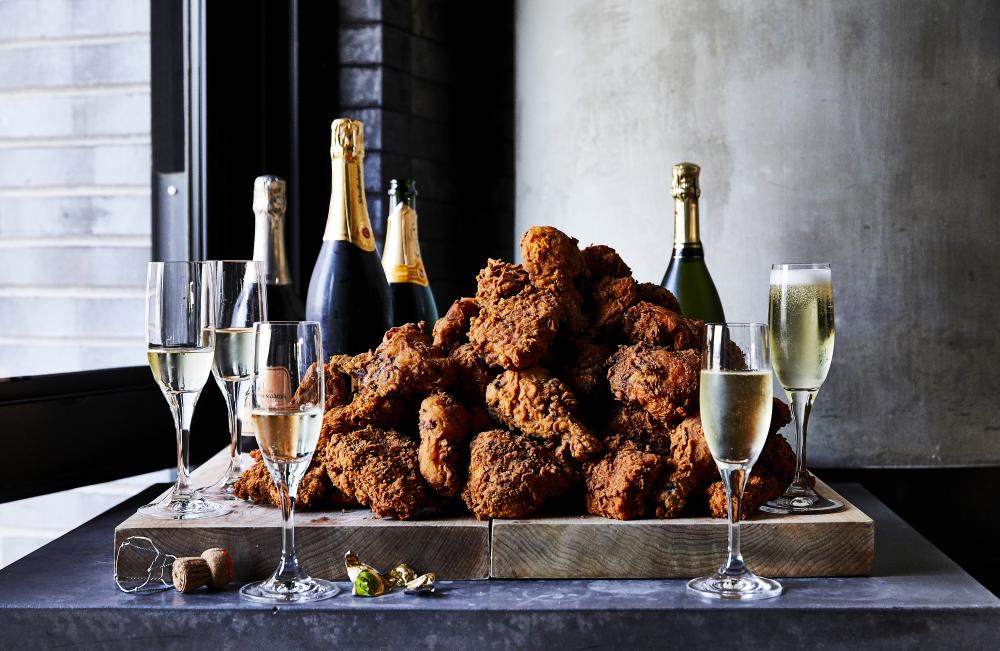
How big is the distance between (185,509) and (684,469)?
0.56 metres

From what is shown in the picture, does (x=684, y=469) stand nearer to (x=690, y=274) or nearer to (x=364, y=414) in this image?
(x=364, y=414)

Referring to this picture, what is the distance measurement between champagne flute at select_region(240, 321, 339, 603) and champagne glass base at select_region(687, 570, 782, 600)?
37cm

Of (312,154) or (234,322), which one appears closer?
(234,322)

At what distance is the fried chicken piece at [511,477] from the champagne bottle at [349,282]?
2.00 ft

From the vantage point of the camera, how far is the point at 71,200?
6.61 ft

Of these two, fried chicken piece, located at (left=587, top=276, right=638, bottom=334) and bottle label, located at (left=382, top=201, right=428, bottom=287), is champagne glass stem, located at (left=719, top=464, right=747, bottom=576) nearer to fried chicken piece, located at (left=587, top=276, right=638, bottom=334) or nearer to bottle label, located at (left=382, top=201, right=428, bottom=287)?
fried chicken piece, located at (left=587, top=276, right=638, bottom=334)

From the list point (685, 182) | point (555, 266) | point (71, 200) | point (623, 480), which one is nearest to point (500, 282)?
point (555, 266)

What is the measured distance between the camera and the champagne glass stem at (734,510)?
96 cm

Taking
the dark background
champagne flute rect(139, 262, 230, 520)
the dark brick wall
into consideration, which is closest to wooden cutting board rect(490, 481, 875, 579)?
champagne flute rect(139, 262, 230, 520)

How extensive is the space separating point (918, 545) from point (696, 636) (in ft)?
1.30

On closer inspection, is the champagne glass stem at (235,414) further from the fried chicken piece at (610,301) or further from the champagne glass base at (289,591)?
the fried chicken piece at (610,301)

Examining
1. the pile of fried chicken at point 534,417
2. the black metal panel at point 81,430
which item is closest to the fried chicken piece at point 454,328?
the pile of fried chicken at point 534,417

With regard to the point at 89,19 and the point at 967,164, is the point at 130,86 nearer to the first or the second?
the point at 89,19

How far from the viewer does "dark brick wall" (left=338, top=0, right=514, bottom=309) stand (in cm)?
248
